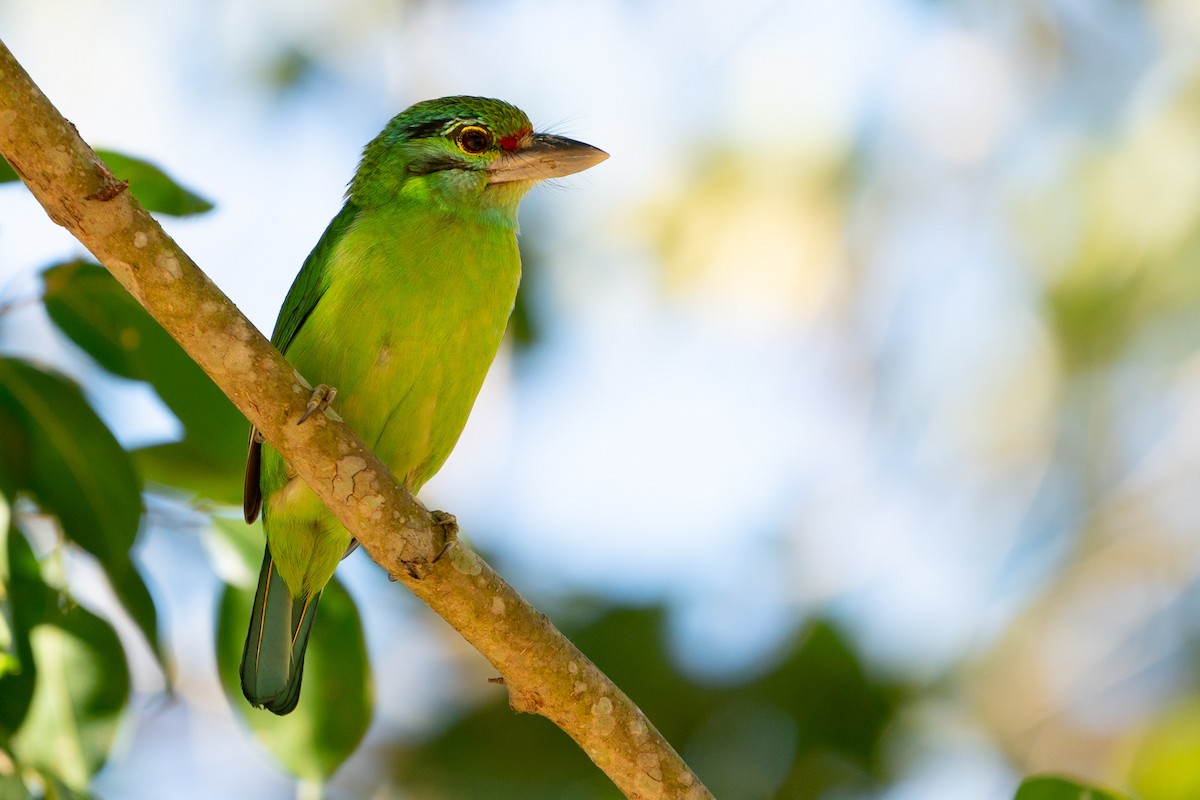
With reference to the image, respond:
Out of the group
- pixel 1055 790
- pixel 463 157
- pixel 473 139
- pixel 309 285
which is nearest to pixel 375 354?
pixel 309 285

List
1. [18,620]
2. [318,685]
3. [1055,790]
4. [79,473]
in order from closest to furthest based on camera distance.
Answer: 1. [1055,790]
2. [18,620]
3. [79,473]
4. [318,685]

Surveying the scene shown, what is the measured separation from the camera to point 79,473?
3.33m

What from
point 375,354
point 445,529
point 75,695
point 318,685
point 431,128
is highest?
point 431,128

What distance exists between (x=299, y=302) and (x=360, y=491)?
126 cm

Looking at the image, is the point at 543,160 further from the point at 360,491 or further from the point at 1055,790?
the point at 1055,790

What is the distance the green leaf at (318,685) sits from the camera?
352cm

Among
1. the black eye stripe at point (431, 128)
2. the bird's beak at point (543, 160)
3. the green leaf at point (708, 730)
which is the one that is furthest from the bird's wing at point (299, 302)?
the green leaf at point (708, 730)

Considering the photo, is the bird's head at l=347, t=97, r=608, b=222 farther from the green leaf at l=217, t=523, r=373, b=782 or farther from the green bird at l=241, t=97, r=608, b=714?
the green leaf at l=217, t=523, r=373, b=782

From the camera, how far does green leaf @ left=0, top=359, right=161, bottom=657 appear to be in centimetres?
331

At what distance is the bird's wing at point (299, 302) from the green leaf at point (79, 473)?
1.53ft

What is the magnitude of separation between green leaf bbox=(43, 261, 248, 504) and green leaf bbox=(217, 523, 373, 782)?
1.37ft

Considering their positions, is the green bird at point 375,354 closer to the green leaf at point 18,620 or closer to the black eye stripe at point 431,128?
the black eye stripe at point 431,128

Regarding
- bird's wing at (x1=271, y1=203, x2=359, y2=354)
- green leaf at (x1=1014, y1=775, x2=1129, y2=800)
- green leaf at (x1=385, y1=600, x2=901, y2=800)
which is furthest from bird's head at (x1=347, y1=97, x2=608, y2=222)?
green leaf at (x1=385, y1=600, x2=901, y2=800)

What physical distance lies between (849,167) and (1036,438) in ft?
7.13
